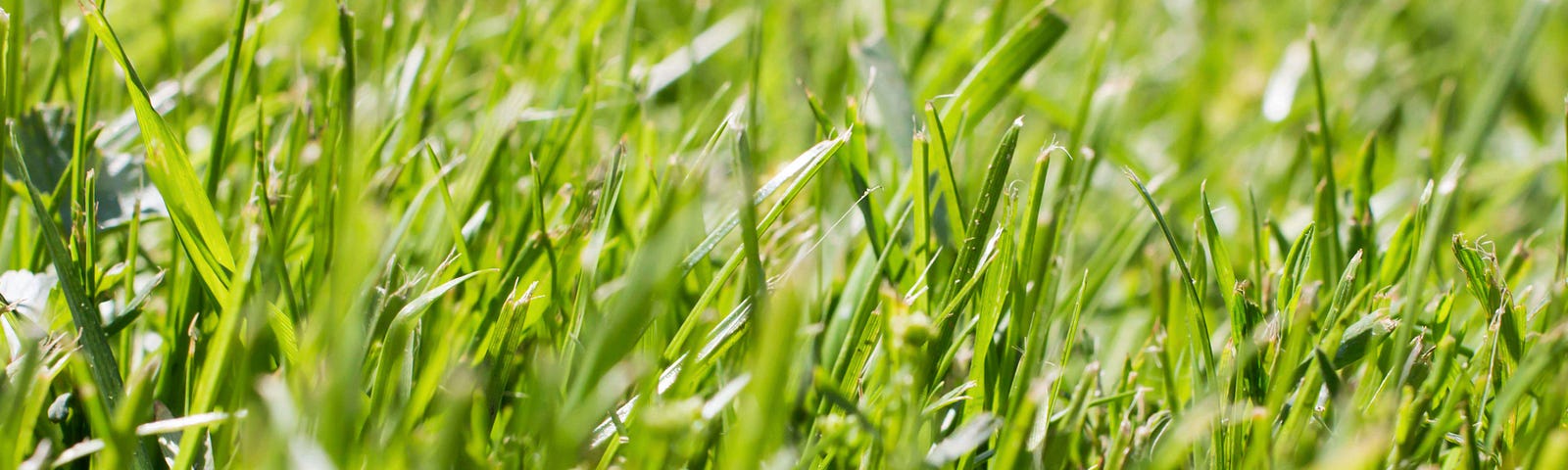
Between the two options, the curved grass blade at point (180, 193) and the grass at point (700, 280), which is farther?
the curved grass blade at point (180, 193)

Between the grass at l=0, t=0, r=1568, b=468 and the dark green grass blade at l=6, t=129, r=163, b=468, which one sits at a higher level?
the dark green grass blade at l=6, t=129, r=163, b=468

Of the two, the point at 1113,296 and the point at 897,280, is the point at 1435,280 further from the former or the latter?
the point at 897,280

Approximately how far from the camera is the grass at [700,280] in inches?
20.3

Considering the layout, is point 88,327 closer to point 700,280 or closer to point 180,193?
point 180,193

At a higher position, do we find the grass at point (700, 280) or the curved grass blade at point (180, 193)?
the curved grass blade at point (180, 193)

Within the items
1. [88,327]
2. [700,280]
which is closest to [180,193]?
[88,327]

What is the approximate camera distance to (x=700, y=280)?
2.42ft

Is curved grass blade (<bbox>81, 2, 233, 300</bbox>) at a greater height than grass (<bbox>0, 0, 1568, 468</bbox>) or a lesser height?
greater

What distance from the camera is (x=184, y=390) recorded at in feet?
2.23

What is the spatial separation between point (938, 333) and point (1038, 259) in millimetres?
138

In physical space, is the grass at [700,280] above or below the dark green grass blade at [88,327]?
below

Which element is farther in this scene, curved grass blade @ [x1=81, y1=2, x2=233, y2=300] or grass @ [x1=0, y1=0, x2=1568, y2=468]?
curved grass blade @ [x1=81, y1=2, x2=233, y2=300]

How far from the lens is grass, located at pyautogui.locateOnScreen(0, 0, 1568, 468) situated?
52 cm

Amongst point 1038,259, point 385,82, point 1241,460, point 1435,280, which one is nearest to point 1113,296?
point 1435,280
